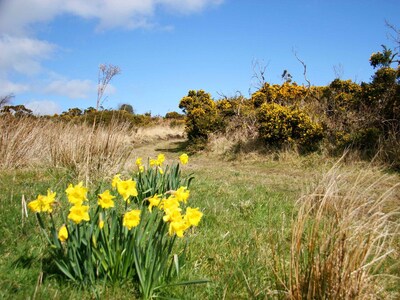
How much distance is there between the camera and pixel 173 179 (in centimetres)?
502

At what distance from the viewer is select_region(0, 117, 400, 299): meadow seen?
201 centimetres

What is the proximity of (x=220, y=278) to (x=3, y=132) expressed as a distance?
23.3ft

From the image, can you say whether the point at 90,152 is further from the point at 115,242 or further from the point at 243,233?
→ the point at 115,242

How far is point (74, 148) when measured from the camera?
6.15m

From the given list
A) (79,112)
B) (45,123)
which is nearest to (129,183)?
(45,123)

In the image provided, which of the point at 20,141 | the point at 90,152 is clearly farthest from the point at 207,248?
the point at 20,141

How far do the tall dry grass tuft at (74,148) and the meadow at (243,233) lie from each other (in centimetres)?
2

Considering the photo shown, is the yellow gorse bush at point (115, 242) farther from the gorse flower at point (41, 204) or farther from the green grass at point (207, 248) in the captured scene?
the green grass at point (207, 248)

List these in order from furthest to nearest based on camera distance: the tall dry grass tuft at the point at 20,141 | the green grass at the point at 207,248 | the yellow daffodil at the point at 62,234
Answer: the tall dry grass tuft at the point at 20,141, the green grass at the point at 207,248, the yellow daffodil at the point at 62,234

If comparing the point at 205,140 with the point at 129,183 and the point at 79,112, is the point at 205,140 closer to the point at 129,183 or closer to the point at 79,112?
the point at 129,183

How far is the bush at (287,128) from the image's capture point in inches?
445

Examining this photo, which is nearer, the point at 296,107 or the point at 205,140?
the point at 296,107

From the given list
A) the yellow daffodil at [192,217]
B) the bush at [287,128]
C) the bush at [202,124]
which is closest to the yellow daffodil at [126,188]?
the yellow daffodil at [192,217]

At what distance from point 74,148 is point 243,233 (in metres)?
3.90
